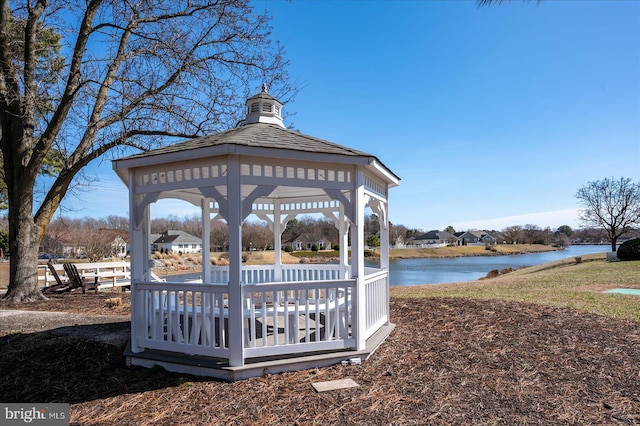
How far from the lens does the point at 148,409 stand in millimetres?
3510

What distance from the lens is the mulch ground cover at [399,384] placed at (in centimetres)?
331

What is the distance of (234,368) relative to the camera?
4.12 metres

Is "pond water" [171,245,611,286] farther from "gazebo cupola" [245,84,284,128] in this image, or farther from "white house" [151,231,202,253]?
"white house" [151,231,202,253]

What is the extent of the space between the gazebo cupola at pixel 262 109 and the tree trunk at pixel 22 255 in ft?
22.0

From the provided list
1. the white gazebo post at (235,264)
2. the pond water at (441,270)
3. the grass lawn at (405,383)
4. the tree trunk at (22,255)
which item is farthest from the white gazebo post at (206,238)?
the pond water at (441,270)

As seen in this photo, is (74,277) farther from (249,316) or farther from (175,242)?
(175,242)

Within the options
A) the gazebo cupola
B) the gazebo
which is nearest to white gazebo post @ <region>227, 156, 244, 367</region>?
the gazebo

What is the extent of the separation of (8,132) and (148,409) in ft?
29.7

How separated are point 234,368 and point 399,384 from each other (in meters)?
1.70

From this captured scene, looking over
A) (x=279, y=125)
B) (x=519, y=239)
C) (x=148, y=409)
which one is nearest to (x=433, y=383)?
(x=148, y=409)

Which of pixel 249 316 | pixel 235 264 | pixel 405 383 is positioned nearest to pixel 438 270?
pixel 405 383

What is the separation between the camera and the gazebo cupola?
601 cm

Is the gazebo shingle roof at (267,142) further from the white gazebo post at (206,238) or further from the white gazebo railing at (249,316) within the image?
the white gazebo post at (206,238)

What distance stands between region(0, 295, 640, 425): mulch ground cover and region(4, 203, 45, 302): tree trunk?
4076 millimetres
